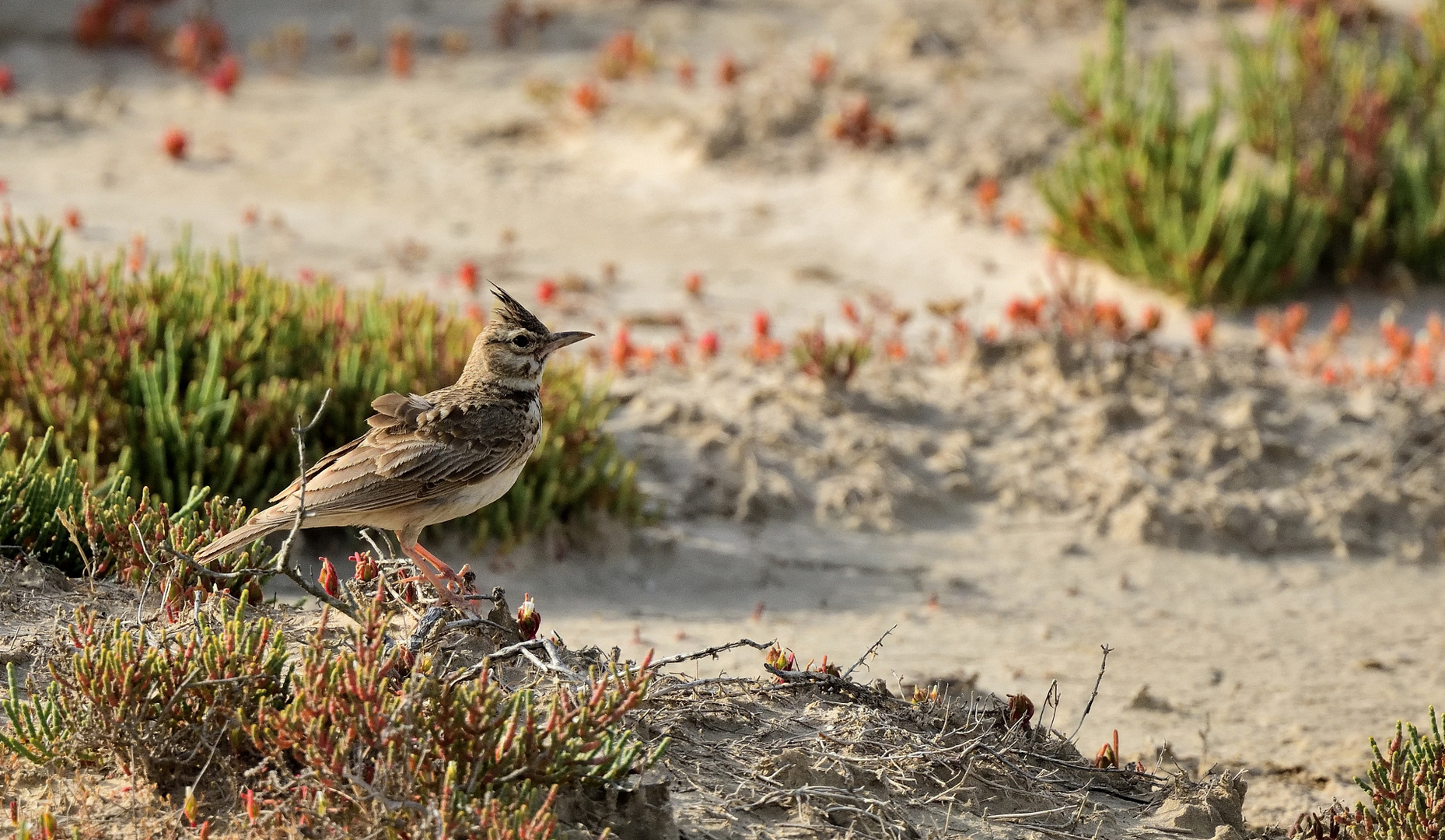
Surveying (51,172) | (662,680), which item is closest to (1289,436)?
(662,680)

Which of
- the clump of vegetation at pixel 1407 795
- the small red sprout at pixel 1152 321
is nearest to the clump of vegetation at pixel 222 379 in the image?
the small red sprout at pixel 1152 321

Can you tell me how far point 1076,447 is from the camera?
9.61 metres

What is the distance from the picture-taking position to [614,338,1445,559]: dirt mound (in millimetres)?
8922

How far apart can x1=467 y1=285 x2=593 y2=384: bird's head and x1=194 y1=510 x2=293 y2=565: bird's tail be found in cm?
102

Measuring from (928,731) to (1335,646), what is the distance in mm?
3458

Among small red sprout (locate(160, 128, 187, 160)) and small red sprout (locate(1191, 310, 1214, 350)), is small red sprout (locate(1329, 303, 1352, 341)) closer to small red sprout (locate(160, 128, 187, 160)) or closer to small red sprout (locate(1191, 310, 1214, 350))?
small red sprout (locate(1191, 310, 1214, 350))

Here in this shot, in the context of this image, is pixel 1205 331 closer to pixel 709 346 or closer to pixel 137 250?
pixel 709 346

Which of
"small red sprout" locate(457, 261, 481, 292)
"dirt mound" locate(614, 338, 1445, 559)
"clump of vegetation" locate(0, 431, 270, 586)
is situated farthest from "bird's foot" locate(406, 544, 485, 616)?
"small red sprout" locate(457, 261, 481, 292)

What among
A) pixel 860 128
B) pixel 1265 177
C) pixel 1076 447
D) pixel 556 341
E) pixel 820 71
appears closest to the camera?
pixel 556 341

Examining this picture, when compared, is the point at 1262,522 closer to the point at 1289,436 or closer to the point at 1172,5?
the point at 1289,436

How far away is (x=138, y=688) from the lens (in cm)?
432

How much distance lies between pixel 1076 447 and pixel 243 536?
586 cm

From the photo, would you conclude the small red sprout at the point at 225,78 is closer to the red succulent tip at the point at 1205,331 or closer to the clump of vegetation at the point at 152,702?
the red succulent tip at the point at 1205,331

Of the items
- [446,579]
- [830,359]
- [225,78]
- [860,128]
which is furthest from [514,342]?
[225,78]
